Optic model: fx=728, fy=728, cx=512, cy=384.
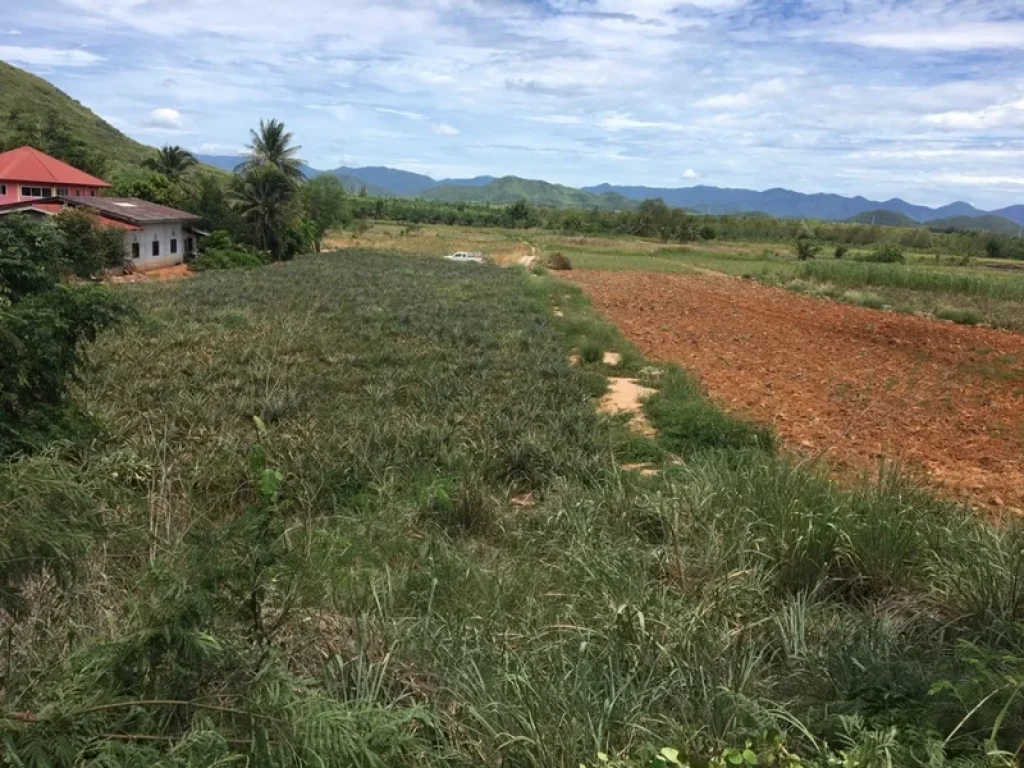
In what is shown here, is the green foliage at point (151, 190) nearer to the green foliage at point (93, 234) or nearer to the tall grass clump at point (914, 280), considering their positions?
the green foliage at point (93, 234)

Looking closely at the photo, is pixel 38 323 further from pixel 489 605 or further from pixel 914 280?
pixel 914 280

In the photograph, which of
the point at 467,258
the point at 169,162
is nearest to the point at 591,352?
the point at 467,258

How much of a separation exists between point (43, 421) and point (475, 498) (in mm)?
3298

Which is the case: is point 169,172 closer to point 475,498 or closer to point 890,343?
point 890,343

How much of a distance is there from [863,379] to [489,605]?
11296 mm

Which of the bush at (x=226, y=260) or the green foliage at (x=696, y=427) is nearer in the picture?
the green foliage at (x=696, y=427)

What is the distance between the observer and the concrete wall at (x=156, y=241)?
116 feet

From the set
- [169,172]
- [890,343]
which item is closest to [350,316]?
[890,343]

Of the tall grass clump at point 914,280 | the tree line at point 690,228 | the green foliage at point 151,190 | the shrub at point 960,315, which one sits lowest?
the shrub at point 960,315

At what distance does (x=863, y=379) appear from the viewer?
13094 millimetres

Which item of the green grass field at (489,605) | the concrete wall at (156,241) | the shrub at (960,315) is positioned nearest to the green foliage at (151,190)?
the concrete wall at (156,241)

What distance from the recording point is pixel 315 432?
7.91 metres

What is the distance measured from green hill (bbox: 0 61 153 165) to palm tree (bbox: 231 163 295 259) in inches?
585

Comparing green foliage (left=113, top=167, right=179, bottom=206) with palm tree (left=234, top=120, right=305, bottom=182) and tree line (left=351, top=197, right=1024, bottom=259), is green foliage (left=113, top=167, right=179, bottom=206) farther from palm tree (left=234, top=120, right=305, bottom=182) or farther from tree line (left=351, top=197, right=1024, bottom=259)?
tree line (left=351, top=197, right=1024, bottom=259)
